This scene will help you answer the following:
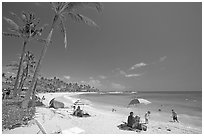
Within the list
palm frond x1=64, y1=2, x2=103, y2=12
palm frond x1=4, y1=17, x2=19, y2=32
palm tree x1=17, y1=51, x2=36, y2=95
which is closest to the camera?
palm frond x1=64, y1=2, x2=103, y2=12

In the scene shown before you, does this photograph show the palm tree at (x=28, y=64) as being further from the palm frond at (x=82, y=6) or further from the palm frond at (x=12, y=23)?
the palm frond at (x=82, y=6)

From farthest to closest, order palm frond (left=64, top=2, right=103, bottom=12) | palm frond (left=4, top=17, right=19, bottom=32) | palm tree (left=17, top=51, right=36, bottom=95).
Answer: palm tree (left=17, top=51, right=36, bottom=95) < palm frond (left=4, top=17, right=19, bottom=32) < palm frond (left=64, top=2, right=103, bottom=12)

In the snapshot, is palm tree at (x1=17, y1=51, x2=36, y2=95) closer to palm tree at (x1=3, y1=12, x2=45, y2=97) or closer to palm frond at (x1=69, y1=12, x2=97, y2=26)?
palm tree at (x1=3, y1=12, x2=45, y2=97)

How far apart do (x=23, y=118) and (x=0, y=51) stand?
2.96m

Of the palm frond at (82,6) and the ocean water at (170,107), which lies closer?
the palm frond at (82,6)

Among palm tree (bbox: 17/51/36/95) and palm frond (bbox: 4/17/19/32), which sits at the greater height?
palm frond (bbox: 4/17/19/32)

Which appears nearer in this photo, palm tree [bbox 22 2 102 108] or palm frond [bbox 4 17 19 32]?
palm tree [bbox 22 2 102 108]

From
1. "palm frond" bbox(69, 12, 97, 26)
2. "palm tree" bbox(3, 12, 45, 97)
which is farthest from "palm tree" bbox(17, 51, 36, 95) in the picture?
"palm frond" bbox(69, 12, 97, 26)

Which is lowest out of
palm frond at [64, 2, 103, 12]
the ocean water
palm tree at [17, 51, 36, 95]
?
the ocean water

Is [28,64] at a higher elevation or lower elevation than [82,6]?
lower

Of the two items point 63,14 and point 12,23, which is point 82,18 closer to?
point 63,14

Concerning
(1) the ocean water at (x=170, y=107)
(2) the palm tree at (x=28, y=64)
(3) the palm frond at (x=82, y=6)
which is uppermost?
(3) the palm frond at (x=82, y=6)

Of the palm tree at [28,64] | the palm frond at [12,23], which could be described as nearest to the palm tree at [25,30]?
the palm frond at [12,23]

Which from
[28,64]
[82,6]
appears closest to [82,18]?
[82,6]
